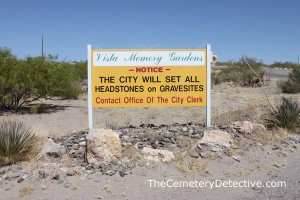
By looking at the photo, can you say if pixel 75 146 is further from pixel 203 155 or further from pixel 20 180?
pixel 203 155

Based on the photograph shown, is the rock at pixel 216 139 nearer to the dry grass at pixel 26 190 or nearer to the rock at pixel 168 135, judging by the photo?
the rock at pixel 168 135

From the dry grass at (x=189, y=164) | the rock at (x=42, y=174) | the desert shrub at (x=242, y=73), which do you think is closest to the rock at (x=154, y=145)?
the dry grass at (x=189, y=164)

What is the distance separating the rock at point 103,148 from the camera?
318 inches

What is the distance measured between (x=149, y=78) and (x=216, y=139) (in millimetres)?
2606

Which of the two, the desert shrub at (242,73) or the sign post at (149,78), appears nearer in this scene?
the sign post at (149,78)

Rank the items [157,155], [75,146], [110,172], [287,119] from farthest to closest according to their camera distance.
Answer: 1. [287,119]
2. [75,146]
3. [157,155]
4. [110,172]

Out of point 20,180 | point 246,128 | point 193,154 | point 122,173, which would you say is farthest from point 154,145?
point 20,180

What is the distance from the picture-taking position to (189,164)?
327 inches

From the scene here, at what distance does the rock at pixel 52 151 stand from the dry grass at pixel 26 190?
4.29 feet

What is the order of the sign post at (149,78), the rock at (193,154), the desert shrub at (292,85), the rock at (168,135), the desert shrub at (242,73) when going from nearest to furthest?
the rock at (193,154)
the rock at (168,135)
the sign post at (149,78)
the desert shrub at (292,85)
the desert shrub at (242,73)

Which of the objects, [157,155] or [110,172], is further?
[157,155]

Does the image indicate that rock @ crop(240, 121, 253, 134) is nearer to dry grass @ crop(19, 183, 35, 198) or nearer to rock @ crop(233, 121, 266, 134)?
rock @ crop(233, 121, 266, 134)

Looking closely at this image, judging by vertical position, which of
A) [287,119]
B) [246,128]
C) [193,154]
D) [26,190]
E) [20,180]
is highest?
[287,119]

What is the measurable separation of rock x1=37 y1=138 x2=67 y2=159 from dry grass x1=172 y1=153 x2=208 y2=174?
91.2 inches
